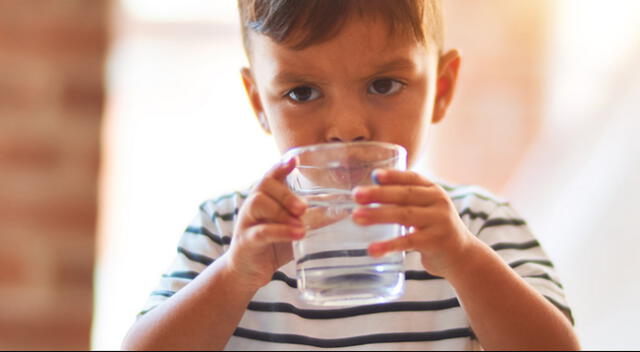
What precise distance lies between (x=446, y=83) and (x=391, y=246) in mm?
536

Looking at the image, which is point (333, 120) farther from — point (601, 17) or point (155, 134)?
point (601, 17)

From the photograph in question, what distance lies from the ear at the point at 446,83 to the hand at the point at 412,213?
0.42 meters

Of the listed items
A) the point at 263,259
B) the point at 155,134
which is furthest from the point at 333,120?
the point at 155,134

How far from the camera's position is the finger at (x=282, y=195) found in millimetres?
798

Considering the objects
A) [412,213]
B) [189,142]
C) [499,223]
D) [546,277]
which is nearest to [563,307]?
[546,277]

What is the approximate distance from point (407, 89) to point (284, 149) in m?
0.19

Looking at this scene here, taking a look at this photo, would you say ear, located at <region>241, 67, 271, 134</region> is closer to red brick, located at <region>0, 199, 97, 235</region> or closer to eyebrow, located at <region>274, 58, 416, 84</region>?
eyebrow, located at <region>274, 58, 416, 84</region>

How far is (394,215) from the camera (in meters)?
0.78

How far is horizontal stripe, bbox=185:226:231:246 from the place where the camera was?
1153mm

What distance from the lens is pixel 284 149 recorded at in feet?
3.57

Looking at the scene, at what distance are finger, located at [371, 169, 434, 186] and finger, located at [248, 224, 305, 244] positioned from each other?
9 cm

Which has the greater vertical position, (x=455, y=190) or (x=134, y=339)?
(x=455, y=190)

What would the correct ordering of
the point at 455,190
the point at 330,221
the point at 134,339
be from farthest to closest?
the point at 455,190 → the point at 134,339 → the point at 330,221

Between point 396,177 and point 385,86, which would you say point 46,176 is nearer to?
A: point 385,86
